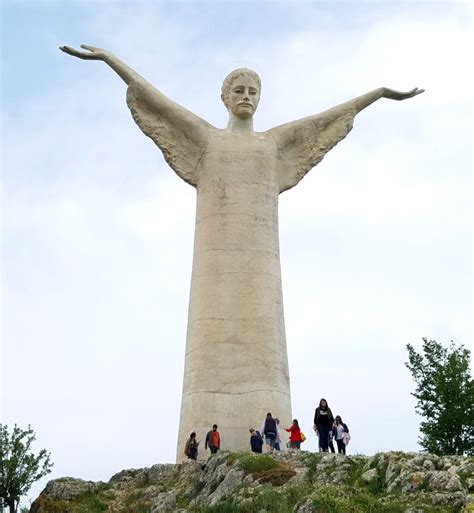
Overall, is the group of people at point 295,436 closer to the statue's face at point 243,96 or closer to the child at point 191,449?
the child at point 191,449

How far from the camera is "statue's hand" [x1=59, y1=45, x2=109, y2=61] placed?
31.8 m

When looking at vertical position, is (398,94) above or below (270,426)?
above

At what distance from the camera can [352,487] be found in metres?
22.2

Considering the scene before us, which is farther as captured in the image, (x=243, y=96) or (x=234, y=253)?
(x=243, y=96)

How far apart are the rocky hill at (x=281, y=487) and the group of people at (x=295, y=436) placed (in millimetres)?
1309

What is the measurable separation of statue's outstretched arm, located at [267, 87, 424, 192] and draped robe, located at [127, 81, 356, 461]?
0.11 feet

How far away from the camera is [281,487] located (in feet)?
75.6

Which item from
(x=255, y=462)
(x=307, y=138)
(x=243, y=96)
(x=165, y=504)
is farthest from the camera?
(x=307, y=138)

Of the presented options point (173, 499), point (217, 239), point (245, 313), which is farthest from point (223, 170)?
point (173, 499)

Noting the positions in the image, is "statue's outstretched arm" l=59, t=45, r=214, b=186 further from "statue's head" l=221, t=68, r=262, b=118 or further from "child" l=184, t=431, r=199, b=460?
"child" l=184, t=431, r=199, b=460

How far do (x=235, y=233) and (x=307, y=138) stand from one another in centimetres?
478

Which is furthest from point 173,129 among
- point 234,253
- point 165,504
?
point 165,504

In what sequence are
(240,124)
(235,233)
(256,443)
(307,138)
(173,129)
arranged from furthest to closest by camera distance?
(307,138) < (240,124) < (173,129) < (235,233) < (256,443)

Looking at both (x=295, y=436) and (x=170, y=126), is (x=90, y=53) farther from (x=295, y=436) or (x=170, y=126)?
(x=295, y=436)
